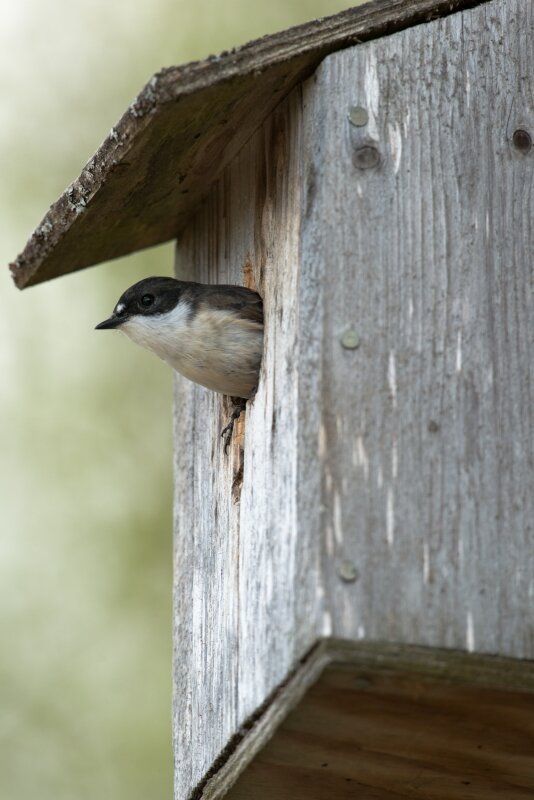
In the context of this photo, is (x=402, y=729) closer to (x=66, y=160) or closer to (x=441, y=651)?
(x=441, y=651)

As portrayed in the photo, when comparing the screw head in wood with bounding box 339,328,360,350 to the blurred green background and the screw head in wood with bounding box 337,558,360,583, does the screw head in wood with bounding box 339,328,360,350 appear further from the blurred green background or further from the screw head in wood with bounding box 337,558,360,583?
the blurred green background

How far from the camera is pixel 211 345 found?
3.73m

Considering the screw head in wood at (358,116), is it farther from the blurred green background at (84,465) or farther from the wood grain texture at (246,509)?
the blurred green background at (84,465)

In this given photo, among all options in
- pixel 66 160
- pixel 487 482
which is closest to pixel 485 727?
pixel 487 482

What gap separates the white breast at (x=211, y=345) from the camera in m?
3.63

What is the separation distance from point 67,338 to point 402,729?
5120mm

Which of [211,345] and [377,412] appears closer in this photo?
[377,412]

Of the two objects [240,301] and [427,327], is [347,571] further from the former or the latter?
[240,301]

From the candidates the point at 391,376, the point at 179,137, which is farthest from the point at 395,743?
the point at 179,137

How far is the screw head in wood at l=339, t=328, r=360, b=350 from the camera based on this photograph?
2826mm

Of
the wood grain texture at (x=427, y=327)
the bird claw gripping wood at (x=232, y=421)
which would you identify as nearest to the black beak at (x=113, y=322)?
the bird claw gripping wood at (x=232, y=421)

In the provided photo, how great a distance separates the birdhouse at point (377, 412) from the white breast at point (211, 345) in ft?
0.53

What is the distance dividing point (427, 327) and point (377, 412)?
0.80ft

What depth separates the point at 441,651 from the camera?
2596 mm
